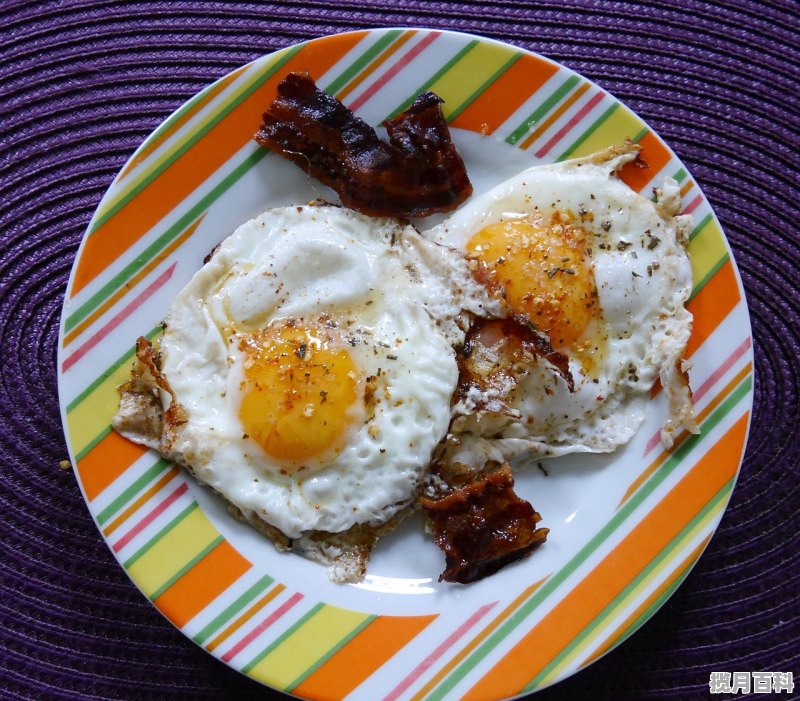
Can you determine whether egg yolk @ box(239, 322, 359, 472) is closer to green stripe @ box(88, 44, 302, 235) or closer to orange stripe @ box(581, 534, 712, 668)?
green stripe @ box(88, 44, 302, 235)

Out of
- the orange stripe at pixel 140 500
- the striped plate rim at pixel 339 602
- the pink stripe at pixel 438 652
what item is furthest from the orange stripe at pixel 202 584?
the pink stripe at pixel 438 652

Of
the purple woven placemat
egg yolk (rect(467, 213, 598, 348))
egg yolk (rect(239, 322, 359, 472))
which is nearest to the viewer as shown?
egg yolk (rect(239, 322, 359, 472))

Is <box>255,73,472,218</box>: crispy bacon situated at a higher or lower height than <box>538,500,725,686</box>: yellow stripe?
higher

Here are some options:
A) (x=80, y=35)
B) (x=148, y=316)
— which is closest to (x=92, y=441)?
(x=148, y=316)

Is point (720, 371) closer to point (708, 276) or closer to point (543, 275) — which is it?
point (708, 276)

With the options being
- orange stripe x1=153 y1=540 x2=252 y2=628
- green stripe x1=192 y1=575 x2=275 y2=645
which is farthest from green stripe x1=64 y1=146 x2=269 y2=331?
green stripe x1=192 y1=575 x2=275 y2=645

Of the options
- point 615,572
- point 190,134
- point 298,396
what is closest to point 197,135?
point 190,134

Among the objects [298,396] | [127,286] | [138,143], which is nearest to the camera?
[298,396]
